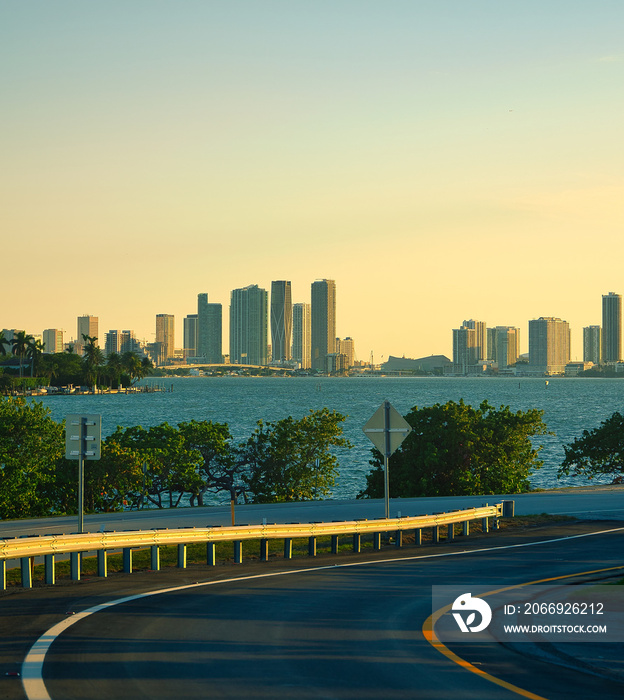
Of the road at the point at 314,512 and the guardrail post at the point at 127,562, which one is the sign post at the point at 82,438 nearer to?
the guardrail post at the point at 127,562

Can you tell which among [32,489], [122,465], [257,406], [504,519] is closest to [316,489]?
[122,465]

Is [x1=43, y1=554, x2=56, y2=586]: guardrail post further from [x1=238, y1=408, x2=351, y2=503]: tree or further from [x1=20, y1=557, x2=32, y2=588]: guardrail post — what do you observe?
[x1=238, y1=408, x2=351, y2=503]: tree

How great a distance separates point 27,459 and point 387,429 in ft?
70.6

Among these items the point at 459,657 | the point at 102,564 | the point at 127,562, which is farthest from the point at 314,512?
the point at 459,657

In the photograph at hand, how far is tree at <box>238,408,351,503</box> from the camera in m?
43.8

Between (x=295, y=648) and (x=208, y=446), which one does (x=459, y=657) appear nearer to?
(x=295, y=648)

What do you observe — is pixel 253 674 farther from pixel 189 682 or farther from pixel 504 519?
pixel 504 519

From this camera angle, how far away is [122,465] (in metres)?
37.2

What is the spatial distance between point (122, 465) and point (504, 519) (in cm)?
1833

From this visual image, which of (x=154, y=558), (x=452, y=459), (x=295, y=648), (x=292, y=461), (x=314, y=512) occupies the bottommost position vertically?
(x=314, y=512)

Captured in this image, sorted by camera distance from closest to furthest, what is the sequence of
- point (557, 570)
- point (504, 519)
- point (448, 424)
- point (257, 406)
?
point (557, 570) < point (504, 519) < point (448, 424) < point (257, 406)

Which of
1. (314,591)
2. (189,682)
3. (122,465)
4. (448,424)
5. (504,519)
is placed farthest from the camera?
(448,424)

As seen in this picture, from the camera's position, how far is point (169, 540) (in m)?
16.1

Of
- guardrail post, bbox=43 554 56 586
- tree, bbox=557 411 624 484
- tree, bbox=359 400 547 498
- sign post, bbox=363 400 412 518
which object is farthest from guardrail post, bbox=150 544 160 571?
tree, bbox=557 411 624 484
